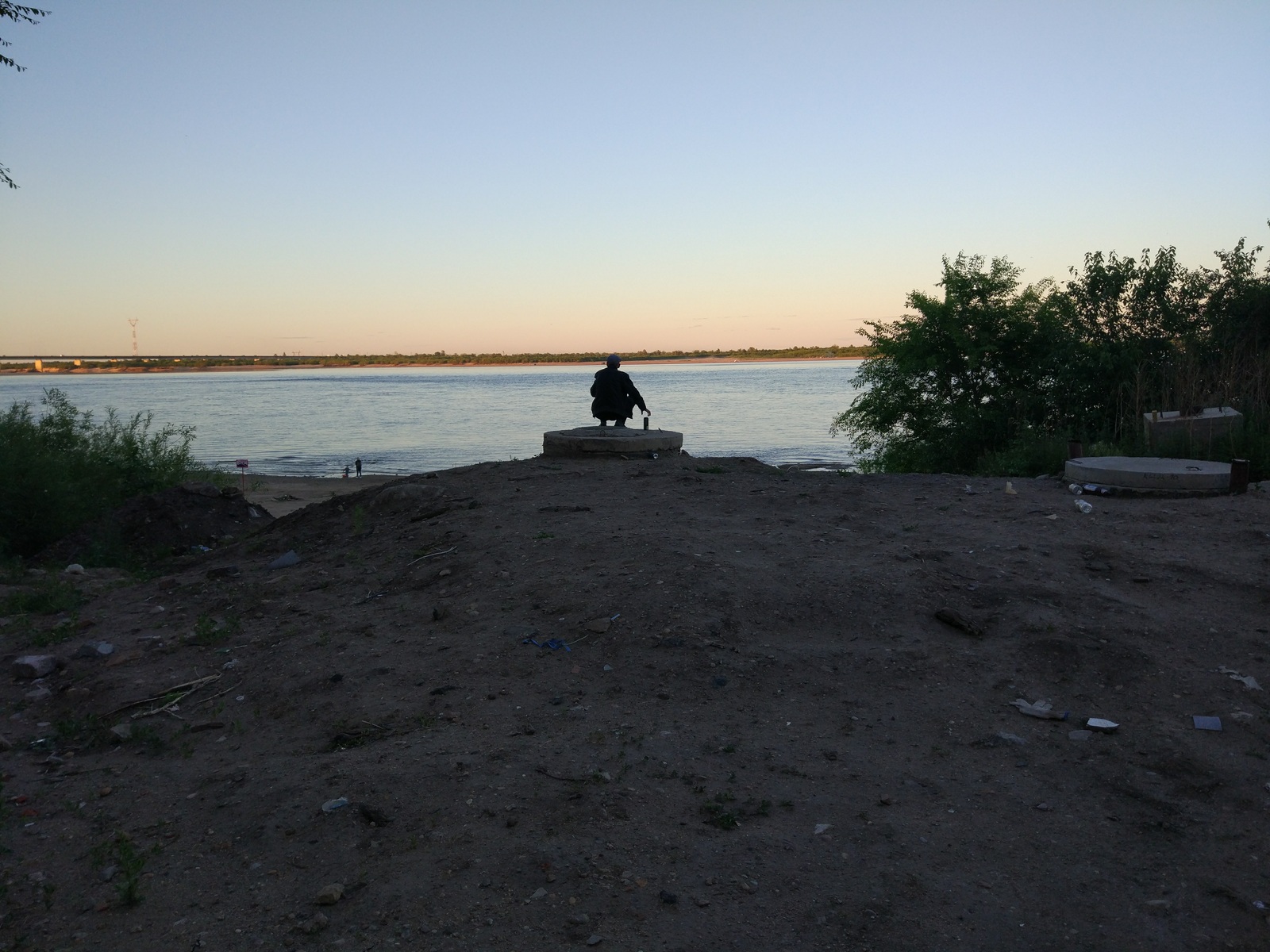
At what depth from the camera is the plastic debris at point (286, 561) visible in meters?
7.59

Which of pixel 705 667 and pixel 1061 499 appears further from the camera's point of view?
pixel 1061 499

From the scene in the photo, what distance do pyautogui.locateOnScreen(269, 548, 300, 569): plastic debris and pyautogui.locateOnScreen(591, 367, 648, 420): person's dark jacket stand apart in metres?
5.36

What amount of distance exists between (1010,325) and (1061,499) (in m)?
12.9

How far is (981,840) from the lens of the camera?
11.2 ft

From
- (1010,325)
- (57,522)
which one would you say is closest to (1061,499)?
(57,522)

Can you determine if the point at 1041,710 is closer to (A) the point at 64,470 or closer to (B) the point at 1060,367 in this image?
(A) the point at 64,470

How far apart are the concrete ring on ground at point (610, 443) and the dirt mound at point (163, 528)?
142 inches

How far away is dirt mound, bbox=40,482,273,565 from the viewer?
10172mm

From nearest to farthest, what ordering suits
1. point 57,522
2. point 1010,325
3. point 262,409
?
point 57,522 → point 1010,325 → point 262,409

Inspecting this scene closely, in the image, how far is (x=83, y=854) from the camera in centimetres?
356

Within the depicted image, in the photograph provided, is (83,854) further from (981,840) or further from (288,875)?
(981,840)

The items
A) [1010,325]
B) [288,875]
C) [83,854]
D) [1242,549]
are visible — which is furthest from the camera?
[1010,325]

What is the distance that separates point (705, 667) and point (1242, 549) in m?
4.38

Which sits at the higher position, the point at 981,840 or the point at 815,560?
the point at 815,560
